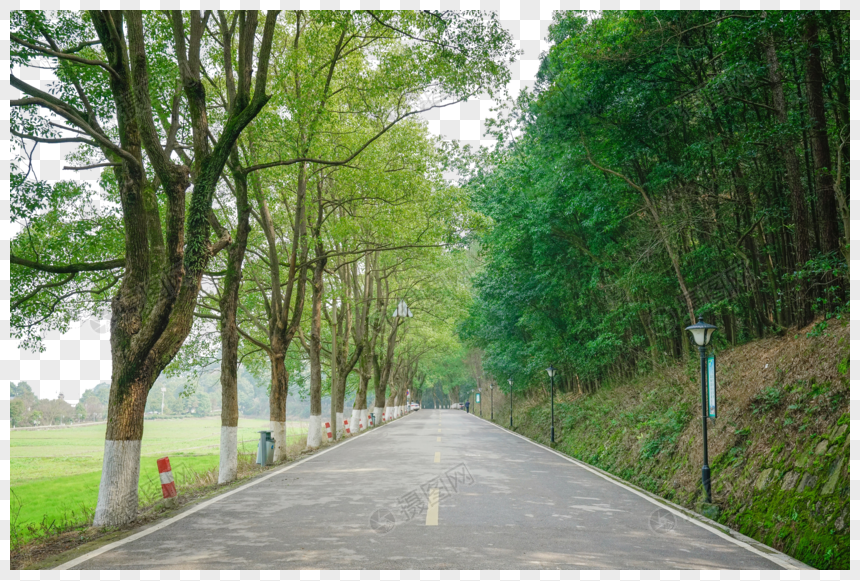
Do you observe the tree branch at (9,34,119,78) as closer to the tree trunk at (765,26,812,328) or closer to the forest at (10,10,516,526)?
the forest at (10,10,516,526)

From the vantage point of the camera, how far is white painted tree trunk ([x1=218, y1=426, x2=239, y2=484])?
12.0m

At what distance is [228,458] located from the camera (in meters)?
12.1

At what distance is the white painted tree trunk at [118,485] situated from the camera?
7.23m

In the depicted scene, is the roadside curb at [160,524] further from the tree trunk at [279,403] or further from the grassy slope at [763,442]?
the grassy slope at [763,442]

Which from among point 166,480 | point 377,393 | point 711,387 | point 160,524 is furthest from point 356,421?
point 160,524

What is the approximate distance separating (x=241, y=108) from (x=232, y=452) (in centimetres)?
712

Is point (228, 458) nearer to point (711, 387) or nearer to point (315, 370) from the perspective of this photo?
point (315, 370)

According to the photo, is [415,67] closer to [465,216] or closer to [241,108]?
[241,108]

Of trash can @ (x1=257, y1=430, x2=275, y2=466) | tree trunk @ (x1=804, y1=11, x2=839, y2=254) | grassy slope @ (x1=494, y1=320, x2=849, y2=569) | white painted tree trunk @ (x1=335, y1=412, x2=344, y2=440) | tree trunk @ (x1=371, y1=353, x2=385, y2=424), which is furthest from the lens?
tree trunk @ (x1=371, y1=353, x2=385, y2=424)

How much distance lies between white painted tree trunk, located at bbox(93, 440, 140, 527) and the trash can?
6725mm

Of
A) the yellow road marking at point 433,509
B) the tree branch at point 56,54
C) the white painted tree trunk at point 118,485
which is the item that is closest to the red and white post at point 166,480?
the white painted tree trunk at point 118,485

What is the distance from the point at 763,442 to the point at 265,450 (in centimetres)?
1084

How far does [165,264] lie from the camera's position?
823cm

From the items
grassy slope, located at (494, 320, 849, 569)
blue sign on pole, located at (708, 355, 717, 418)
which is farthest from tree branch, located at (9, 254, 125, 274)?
grassy slope, located at (494, 320, 849, 569)
